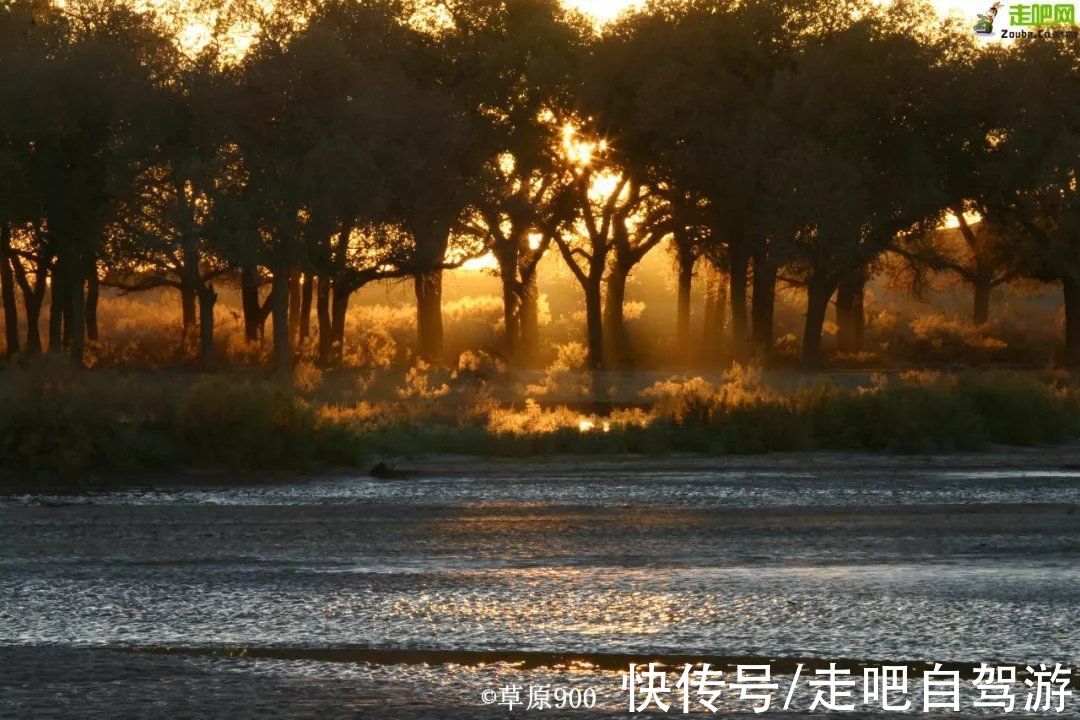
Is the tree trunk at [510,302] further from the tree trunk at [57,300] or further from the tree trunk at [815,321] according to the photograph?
the tree trunk at [57,300]

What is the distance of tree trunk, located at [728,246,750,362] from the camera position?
172ft

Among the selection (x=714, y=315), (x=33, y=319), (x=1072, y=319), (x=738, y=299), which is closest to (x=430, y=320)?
(x=738, y=299)

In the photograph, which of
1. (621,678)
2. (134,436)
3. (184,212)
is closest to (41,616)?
(621,678)

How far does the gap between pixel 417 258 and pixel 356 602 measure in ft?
132

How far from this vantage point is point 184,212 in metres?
45.4

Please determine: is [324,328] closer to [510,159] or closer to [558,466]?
[510,159]

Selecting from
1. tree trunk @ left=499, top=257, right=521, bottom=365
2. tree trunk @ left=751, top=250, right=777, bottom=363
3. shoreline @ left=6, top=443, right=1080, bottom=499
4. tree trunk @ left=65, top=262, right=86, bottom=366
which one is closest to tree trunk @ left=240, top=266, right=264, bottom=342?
tree trunk @ left=65, top=262, right=86, bottom=366

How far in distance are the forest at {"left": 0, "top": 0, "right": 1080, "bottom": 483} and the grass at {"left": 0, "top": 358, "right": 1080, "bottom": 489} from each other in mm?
14900

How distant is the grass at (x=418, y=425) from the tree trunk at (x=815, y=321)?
899 inches

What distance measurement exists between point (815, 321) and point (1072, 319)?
8842 mm

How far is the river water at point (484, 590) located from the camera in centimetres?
723

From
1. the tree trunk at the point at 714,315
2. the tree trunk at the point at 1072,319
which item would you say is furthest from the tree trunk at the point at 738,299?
the tree trunk at the point at 1072,319

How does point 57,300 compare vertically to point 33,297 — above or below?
below

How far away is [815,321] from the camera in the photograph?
167 feet
